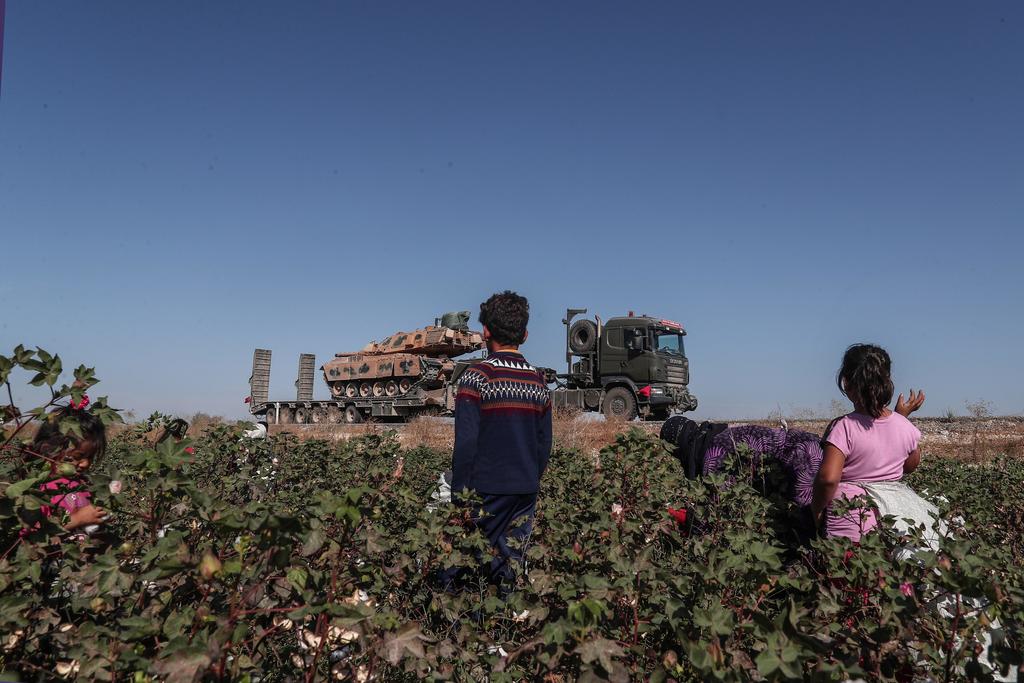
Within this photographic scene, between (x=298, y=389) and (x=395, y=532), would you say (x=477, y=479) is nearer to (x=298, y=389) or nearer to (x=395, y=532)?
(x=395, y=532)

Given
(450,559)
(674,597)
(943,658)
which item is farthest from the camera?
(450,559)

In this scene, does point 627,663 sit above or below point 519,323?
below

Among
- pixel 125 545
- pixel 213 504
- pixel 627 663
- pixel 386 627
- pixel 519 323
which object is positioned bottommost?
pixel 627 663

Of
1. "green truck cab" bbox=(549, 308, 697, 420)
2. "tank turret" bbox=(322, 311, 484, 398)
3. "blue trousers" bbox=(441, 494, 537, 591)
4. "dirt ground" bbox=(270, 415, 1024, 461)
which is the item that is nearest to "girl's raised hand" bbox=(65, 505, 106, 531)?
"blue trousers" bbox=(441, 494, 537, 591)

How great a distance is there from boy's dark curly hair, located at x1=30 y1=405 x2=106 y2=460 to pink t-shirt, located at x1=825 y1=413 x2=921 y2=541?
2.98 metres

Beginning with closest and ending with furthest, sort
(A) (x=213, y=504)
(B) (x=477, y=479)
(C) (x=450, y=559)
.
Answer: (A) (x=213, y=504) → (C) (x=450, y=559) → (B) (x=477, y=479)

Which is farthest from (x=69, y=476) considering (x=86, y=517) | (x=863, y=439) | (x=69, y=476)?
(x=863, y=439)

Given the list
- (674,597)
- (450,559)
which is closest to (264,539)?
(674,597)

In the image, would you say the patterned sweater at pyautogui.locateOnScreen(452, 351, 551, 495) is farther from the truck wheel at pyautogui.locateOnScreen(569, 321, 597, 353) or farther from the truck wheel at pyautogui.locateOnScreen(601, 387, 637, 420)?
the truck wheel at pyautogui.locateOnScreen(569, 321, 597, 353)

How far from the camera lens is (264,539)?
4.45ft

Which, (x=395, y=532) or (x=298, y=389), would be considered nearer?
(x=395, y=532)

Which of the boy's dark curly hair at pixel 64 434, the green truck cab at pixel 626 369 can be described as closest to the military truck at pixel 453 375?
the green truck cab at pixel 626 369

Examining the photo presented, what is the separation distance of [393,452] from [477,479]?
1.38m

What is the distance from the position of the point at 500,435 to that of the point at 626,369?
1591 cm
